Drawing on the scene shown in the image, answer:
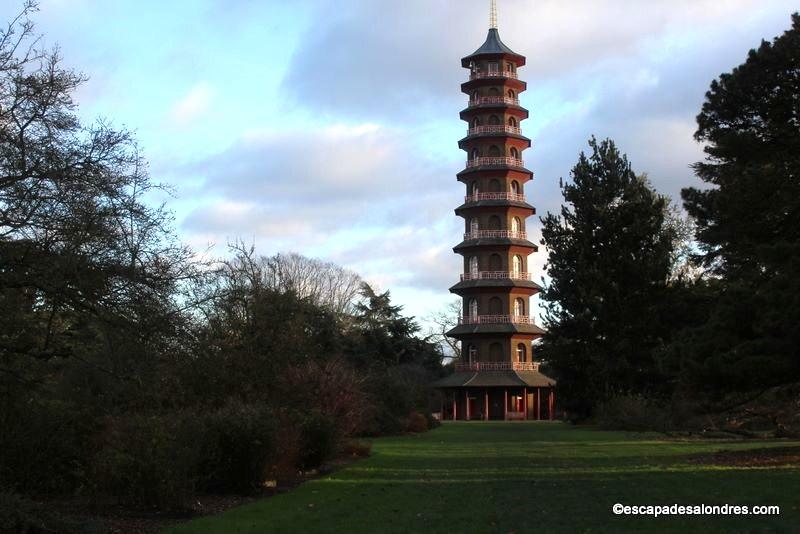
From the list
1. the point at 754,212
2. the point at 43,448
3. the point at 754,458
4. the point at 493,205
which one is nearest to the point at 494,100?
the point at 493,205

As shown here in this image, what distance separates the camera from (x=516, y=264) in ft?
186

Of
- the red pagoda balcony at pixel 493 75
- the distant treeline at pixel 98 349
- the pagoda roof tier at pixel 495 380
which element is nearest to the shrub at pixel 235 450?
the distant treeline at pixel 98 349

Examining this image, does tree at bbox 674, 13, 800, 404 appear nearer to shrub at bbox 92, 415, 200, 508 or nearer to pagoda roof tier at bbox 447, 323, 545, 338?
shrub at bbox 92, 415, 200, 508

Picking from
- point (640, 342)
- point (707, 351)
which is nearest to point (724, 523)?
point (707, 351)

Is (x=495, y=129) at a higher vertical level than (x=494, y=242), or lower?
higher

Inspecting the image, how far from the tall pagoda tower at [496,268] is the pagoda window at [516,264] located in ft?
0.22

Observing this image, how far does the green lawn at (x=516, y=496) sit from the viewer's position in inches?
397

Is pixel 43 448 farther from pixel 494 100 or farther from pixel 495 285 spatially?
pixel 494 100

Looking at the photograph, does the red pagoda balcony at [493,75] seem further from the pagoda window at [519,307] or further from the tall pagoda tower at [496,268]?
the pagoda window at [519,307]

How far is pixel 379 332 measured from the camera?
55.5m

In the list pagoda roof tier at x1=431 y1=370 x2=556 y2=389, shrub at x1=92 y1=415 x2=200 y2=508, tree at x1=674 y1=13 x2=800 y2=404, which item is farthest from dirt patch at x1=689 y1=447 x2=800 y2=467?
pagoda roof tier at x1=431 y1=370 x2=556 y2=389

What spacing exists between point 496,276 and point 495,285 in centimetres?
103

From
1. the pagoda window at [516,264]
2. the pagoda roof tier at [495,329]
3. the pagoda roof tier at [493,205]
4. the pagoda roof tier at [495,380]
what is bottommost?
the pagoda roof tier at [495,380]

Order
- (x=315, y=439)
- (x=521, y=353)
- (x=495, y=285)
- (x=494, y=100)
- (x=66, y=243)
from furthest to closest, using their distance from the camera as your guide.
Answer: (x=494, y=100), (x=521, y=353), (x=495, y=285), (x=315, y=439), (x=66, y=243)
